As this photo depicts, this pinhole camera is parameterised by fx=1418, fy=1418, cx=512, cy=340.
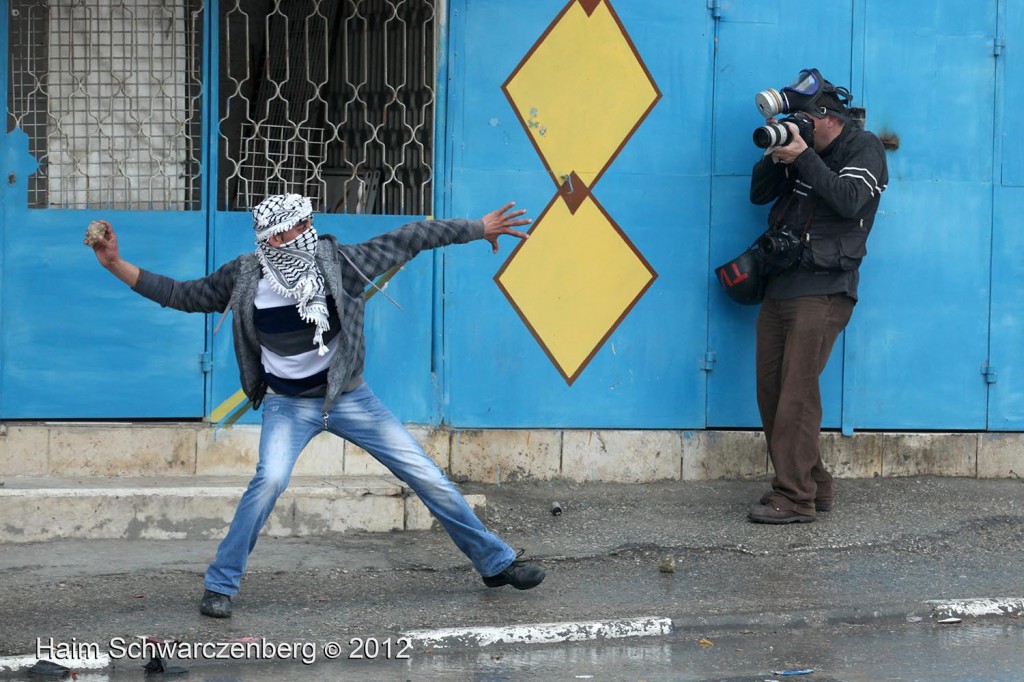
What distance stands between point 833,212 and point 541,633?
9.74 ft

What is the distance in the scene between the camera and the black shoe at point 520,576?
19.7 ft

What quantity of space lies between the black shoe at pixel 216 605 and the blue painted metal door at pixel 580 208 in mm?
2515

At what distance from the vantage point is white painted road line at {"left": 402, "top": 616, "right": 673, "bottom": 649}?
215 inches

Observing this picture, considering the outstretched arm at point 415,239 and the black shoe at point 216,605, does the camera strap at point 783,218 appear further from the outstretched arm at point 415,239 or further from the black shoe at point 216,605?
the black shoe at point 216,605

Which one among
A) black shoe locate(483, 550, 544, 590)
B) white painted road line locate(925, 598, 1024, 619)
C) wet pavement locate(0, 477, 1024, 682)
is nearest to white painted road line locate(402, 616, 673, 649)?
wet pavement locate(0, 477, 1024, 682)

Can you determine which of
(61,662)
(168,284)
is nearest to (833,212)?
(168,284)

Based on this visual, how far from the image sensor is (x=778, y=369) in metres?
7.59

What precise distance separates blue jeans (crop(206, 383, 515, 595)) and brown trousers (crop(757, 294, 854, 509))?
2025mm

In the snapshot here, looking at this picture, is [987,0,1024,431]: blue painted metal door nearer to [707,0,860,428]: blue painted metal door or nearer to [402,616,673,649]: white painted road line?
[707,0,860,428]: blue painted metal door

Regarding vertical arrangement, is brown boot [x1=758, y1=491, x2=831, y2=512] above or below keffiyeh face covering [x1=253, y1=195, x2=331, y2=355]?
below

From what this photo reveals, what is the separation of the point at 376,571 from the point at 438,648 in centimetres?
98

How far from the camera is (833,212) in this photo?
7.34 metres

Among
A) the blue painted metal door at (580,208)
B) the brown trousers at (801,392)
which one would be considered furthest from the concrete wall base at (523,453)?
the brown trousers at (801,392)

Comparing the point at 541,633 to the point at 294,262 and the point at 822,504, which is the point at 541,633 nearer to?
the point at 294,262
